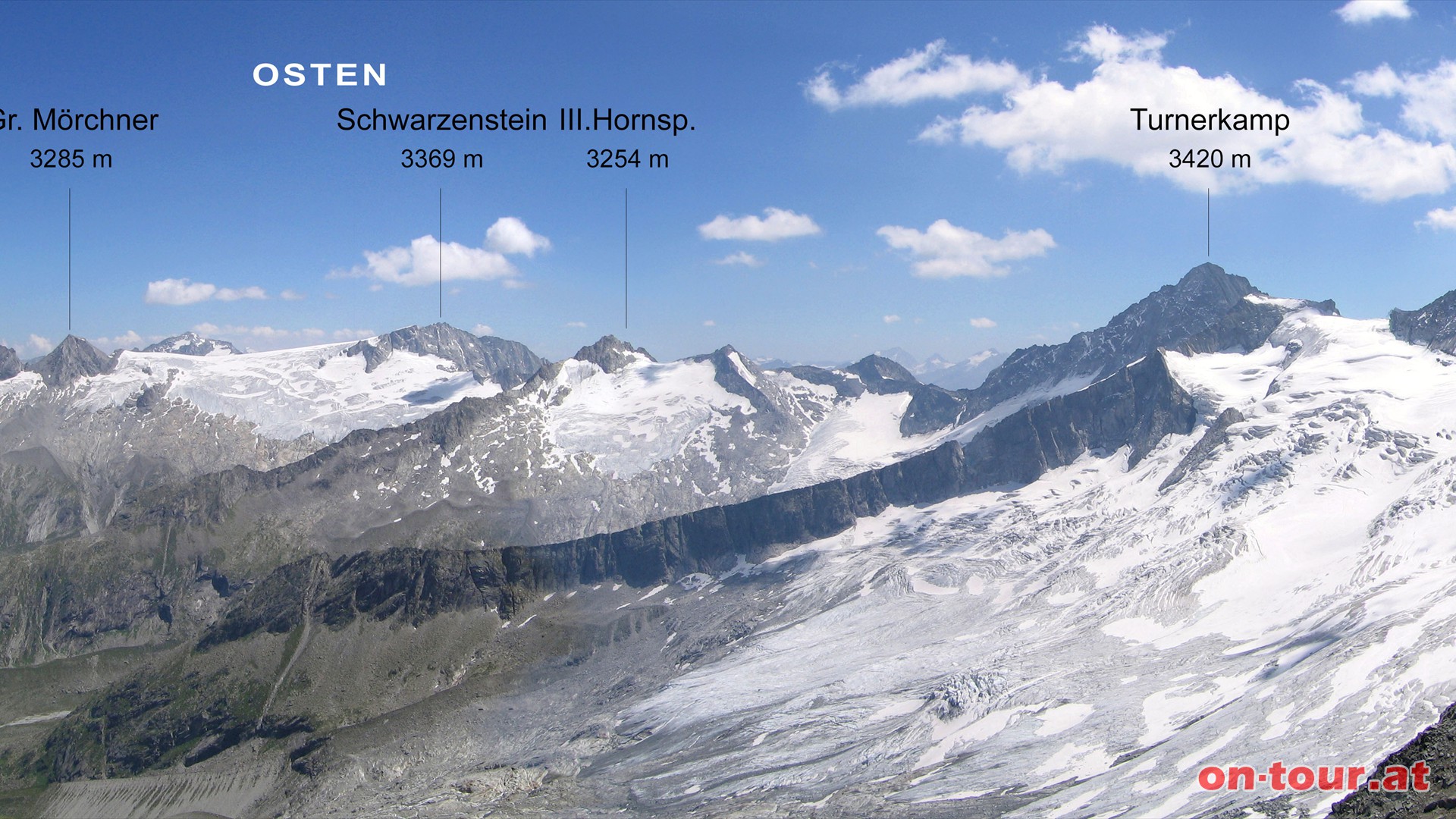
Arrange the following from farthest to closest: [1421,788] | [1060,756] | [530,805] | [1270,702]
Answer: [530,805]
[1060,756]
[1270,702]
[1421,788]

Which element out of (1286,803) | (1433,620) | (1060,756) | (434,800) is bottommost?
(434,800)

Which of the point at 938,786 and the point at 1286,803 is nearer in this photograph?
the point at 1286,803

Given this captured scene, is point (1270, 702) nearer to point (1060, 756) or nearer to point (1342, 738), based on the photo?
point (1342, 738)

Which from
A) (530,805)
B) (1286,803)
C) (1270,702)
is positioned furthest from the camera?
(530,805)

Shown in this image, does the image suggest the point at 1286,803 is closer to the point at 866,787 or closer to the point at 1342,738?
the point at 1342,738

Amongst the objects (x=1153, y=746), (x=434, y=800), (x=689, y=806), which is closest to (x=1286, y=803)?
(x=1153, y=746)

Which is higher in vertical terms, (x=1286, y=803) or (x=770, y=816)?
(x=1286, y=803)
